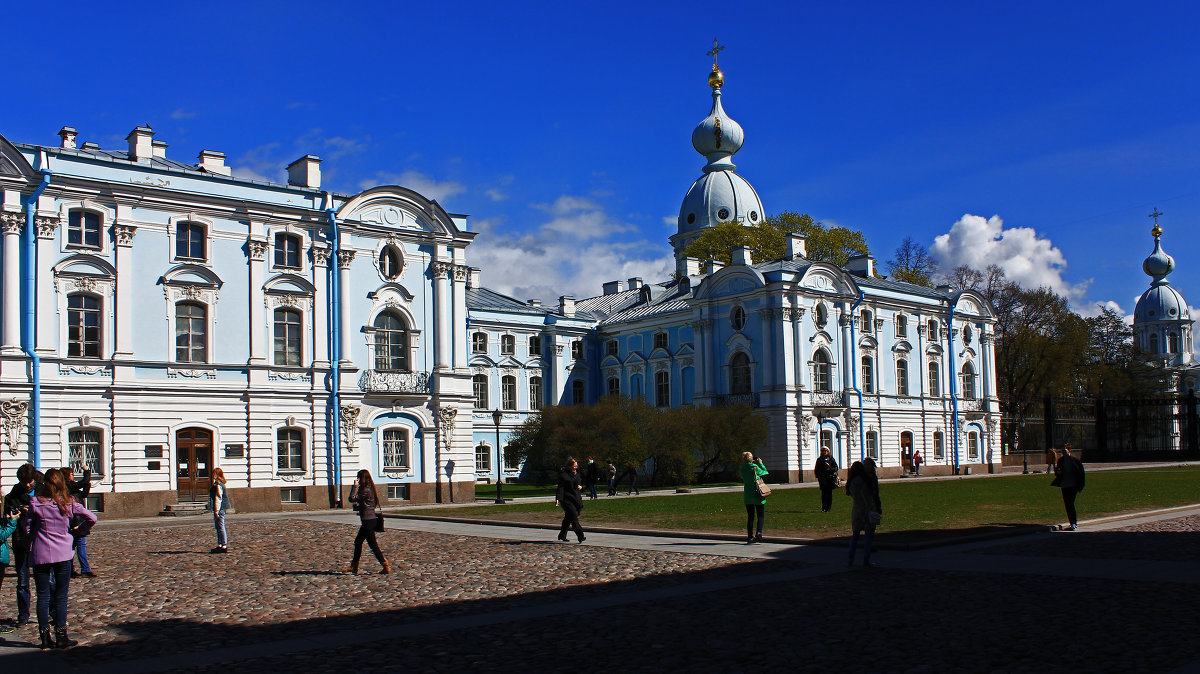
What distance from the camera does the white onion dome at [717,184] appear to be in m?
78.2

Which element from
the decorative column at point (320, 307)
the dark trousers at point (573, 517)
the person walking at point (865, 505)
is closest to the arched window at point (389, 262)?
the decorative column at point (320, 307)

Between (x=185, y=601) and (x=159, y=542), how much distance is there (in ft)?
33.1

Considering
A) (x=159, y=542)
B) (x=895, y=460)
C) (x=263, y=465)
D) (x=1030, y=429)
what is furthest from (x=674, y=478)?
(x=1030, y=429)

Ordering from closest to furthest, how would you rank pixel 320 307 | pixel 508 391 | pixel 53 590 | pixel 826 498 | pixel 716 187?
pixel 53 590
pixel 826 498
pixel 320 307
pixel 508 391
pixel 716 187

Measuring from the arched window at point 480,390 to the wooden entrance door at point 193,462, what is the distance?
963 inches

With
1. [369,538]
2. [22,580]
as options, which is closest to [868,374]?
[369,538]

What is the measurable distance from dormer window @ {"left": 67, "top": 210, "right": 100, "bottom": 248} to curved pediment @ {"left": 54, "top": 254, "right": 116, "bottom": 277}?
389mm

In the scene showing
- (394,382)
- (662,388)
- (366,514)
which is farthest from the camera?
(662,388)

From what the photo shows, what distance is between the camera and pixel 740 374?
184 feet

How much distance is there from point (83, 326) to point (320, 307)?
744 centimetres

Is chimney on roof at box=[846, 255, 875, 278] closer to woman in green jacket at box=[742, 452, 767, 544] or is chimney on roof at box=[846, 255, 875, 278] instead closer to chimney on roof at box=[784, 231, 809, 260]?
chimney on roof at box=[784, 231, 809, 260]

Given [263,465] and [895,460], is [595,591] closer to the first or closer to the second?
[263,465]

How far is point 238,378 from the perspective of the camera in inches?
1364

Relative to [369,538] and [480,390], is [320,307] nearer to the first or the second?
[369,538]
